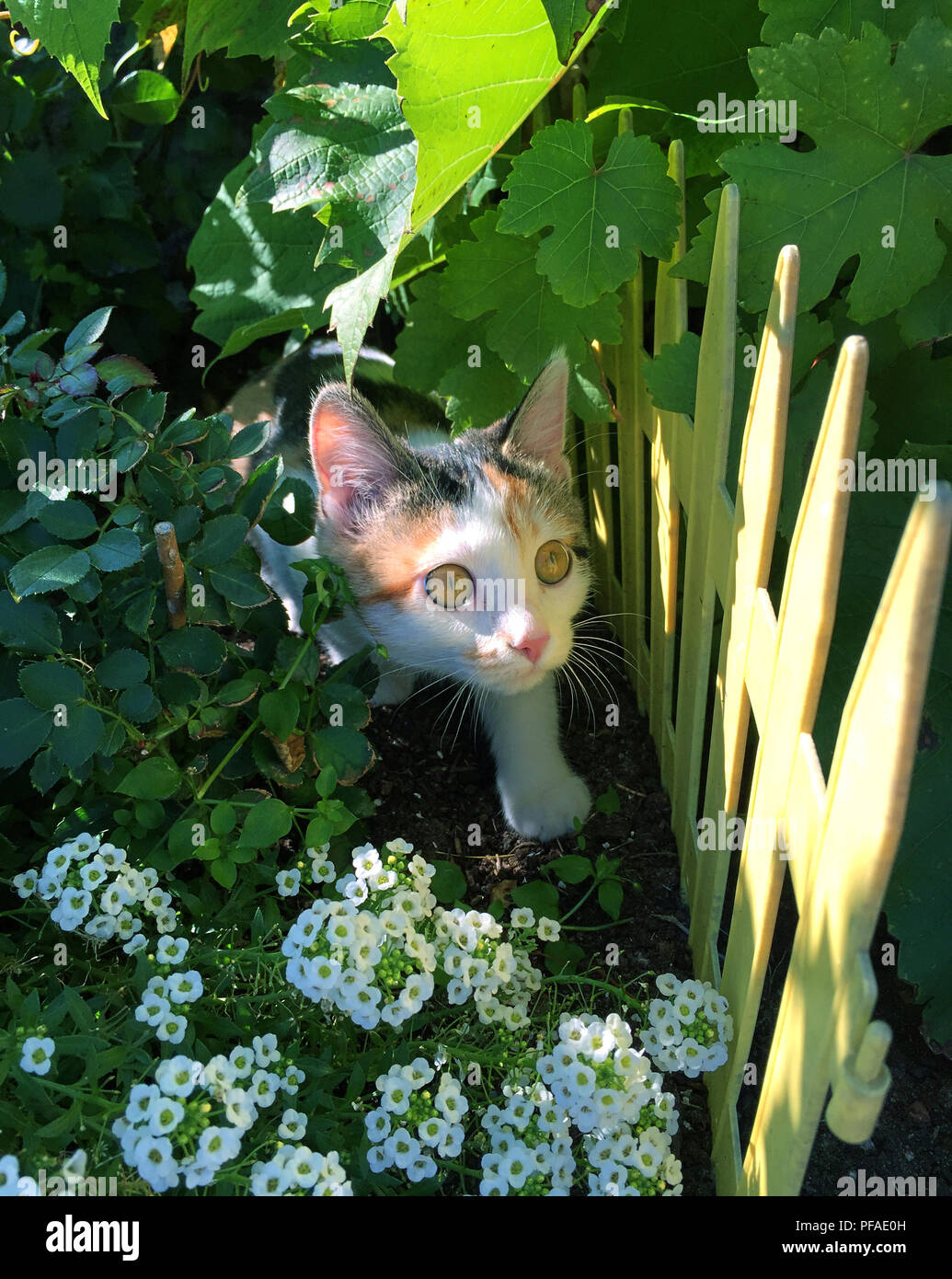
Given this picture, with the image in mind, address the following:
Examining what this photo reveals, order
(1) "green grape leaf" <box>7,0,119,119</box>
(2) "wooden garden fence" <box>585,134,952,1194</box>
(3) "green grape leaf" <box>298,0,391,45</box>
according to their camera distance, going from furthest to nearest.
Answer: (3) "green grape leaf" <box>298,0,391,45</box>, (1) "green grape leaf" <box>7,0,119,119</box>, (2) "wooden garden fence" <box>585,134,952,1194</box>

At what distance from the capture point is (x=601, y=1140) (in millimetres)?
1103

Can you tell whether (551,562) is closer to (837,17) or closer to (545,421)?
(545,421)

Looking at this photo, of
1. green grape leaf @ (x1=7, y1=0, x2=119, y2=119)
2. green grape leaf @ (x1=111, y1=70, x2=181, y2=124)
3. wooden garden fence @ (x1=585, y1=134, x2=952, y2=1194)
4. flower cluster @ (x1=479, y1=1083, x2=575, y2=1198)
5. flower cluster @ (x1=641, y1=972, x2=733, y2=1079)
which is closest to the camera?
wooden garden fence @ (x1=585, y1=134, x2=952, y2=1194)

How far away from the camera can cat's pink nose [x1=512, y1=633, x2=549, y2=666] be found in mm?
1456

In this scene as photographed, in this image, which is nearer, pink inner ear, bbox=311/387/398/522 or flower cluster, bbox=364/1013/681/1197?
flower cluster, bbox=364/1013/681/1197

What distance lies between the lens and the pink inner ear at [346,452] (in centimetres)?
157

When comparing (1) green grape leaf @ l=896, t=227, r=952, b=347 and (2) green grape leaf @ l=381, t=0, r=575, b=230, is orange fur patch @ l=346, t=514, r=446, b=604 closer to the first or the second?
(2) green grape leaf @ l=381, t=0, r=575, b=230

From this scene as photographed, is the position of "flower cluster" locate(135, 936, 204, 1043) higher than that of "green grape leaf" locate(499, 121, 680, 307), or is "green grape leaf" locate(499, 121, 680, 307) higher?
"green grape leaf" locate(499, 121, 680, 307)

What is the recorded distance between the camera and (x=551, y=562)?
1623 millimetres

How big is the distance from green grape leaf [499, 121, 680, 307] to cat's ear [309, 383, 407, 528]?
332 millimetres

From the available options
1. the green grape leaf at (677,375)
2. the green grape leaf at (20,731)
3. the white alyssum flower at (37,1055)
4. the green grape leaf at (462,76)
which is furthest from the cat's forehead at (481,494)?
the white alyssum flower at (37,1055)

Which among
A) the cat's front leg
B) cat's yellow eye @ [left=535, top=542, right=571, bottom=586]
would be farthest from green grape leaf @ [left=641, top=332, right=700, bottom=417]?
the cat's front leg

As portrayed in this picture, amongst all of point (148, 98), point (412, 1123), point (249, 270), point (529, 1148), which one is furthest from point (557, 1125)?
point (148, 98)

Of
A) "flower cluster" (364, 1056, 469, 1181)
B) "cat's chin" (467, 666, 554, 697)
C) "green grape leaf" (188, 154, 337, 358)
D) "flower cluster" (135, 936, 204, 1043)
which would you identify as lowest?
"flower cluster" (364, 1056, 469, 1181)
